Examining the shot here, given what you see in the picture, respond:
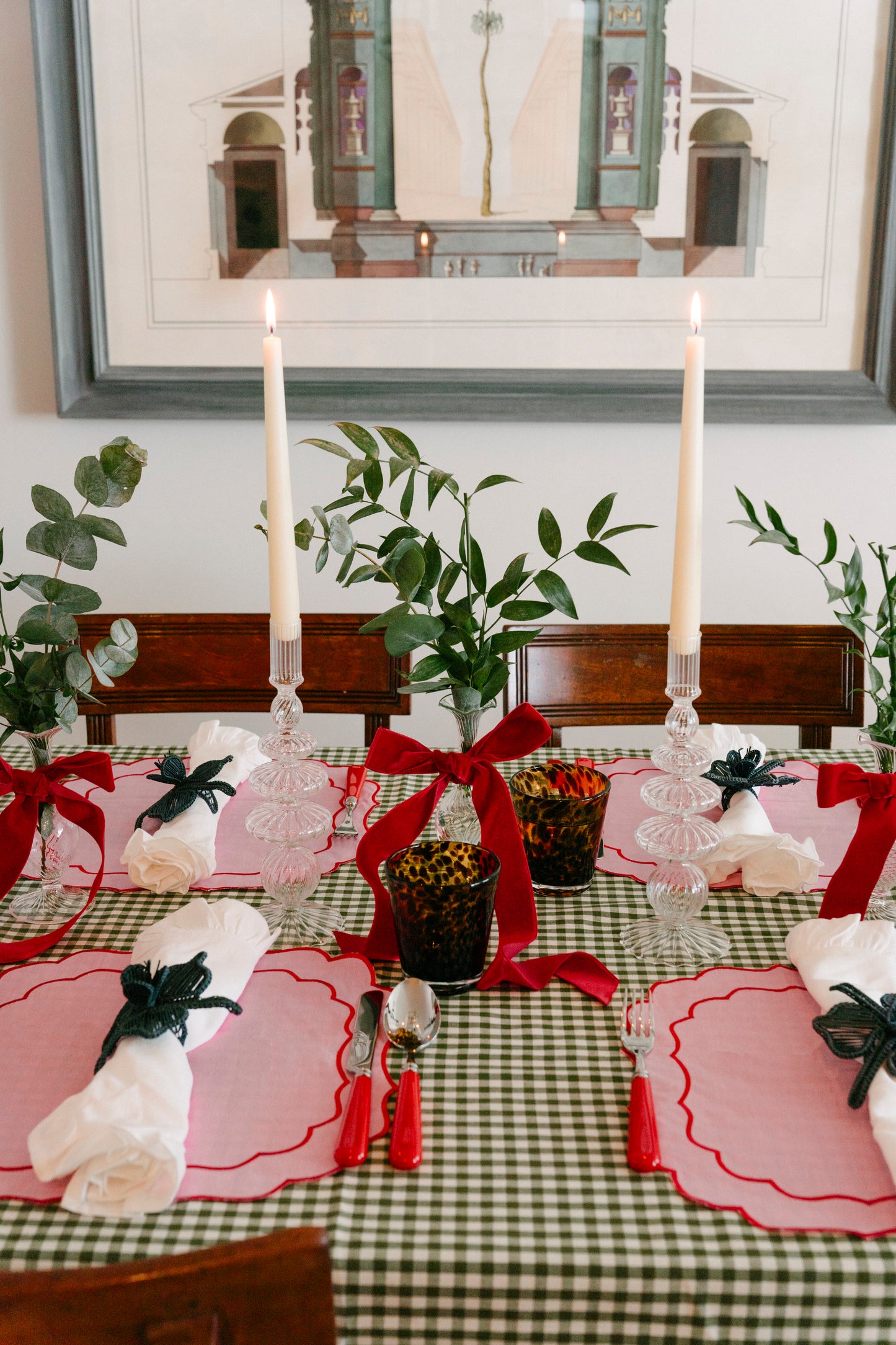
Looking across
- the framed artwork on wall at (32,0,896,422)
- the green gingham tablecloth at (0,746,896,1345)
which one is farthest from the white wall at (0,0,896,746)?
the green gingham tablecloth at (0,746,896,1345)

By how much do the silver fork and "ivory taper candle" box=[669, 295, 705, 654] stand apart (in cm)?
29

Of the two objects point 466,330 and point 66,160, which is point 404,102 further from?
point 66,160

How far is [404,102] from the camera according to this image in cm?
185

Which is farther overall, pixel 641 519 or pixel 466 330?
pixel 641 519

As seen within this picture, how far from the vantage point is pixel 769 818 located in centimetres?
118

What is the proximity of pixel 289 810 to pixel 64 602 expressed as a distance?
28 cm

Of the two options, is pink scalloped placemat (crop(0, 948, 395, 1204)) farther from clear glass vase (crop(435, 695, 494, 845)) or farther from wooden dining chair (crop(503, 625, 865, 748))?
wooden dining chair (crop(503, 625, 865, 748))

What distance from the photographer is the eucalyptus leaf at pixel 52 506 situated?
938 mm

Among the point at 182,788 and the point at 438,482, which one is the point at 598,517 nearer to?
the point at 438,482

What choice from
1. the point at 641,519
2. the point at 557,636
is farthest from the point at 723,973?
the point at 641,519

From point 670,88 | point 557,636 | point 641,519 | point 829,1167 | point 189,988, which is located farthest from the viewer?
point 641,519

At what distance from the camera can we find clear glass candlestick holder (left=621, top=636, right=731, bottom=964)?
876 millimetres

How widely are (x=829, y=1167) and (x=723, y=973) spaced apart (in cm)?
22

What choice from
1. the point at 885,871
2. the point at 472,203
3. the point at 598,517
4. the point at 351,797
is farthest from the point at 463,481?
the point at 885,871
